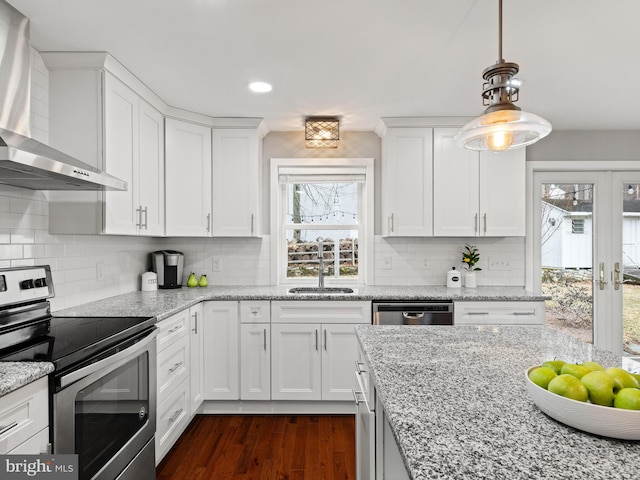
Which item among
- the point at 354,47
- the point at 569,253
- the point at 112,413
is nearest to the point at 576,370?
the point at 112,413

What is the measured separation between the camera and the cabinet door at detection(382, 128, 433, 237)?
3332 mm

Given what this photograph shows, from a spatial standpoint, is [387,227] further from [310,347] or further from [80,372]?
[80,372]

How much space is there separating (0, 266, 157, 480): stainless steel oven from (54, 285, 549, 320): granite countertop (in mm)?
260

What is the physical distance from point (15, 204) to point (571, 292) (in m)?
4.31

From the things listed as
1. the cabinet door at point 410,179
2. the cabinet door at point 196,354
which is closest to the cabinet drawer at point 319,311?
the cabinet door at point 196,354

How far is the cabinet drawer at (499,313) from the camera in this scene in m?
2.99

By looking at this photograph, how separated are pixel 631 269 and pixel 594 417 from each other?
3.63 m

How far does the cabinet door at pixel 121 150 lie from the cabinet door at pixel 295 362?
1.32m

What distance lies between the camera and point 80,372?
147 cm

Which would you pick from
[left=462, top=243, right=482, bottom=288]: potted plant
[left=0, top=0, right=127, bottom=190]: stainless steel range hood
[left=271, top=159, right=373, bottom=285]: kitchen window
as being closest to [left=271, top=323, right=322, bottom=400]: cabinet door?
[left=271, top=159, right=373, bottom=285]: kitchen window

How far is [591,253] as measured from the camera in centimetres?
364

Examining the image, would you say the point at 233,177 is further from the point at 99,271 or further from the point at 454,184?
the point at 454,184

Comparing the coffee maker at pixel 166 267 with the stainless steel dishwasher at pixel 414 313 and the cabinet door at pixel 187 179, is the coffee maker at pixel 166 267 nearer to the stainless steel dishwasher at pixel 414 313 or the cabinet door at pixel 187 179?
the cabinet door at pixel 187 179

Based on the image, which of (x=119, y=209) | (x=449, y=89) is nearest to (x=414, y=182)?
(x=449, y=89)
